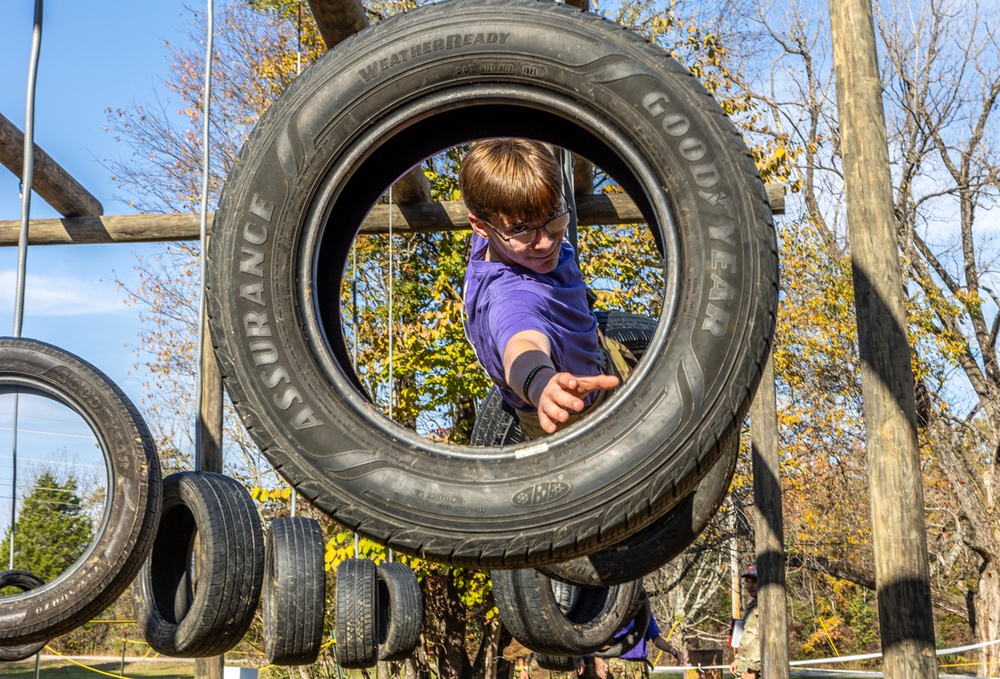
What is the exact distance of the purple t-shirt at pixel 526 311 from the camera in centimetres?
252

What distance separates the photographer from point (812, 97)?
53.6 ft

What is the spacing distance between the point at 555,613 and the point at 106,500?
6.56ft

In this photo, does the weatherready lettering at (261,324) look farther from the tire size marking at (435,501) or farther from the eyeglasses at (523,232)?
the eyeglasses at (523,232)

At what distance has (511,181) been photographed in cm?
255

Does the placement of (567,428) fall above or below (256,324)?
below

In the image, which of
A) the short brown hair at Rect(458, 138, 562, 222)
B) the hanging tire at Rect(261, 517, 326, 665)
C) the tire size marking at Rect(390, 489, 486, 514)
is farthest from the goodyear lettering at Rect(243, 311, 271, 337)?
the hanging tire at Rect(261, 517, 326, 665)

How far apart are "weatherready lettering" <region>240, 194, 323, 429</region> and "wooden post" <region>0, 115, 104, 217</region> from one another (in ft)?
10.6

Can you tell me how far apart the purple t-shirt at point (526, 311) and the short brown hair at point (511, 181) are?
0.16 meters

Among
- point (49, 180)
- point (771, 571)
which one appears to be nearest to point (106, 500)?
point (49, 180)

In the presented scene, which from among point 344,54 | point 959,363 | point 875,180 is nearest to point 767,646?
point 875,180

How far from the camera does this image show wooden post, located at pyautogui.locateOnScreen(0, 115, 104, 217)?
5023mm

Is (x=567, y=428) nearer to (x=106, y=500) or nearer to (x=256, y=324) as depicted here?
(x=256, y=324)

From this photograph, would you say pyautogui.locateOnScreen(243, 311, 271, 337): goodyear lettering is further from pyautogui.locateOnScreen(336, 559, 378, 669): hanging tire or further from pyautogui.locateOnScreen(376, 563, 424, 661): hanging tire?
pyautogui.locateOnScreen(376, 563, 424, 661): hanging tire

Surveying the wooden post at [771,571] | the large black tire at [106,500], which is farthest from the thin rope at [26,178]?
the wooden post at [771,571]
